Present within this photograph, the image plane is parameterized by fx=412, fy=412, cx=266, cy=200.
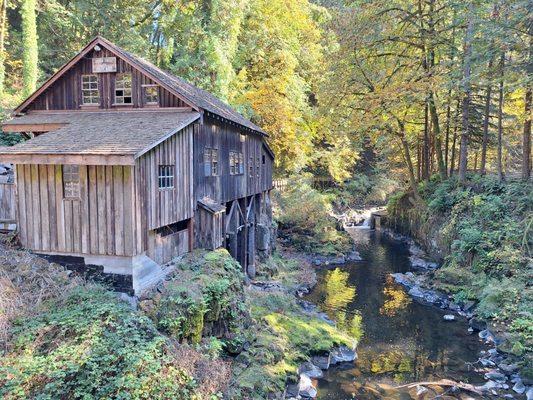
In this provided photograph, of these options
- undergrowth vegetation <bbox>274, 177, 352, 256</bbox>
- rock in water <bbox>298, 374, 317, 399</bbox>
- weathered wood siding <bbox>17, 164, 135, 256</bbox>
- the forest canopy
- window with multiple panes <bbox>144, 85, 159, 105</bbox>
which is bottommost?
rock in water <bbox>298, 374, 317, 399</bbox>

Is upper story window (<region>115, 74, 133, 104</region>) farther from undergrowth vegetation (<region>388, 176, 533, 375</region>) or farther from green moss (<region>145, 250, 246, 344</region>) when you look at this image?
undergrowth vegetation (<region>388, 176, 533, 375</region>)

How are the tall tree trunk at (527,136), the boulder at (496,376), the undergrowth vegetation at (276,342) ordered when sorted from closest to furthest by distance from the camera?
the undergrowth vegetation at (276,342), the boulder at (496,376), the tall tree trunk at (527,136)

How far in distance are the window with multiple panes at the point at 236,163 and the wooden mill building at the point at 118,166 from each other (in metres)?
0.30

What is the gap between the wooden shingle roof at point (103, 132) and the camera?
1009cm

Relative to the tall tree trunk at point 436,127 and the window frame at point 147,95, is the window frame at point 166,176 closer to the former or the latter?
the window frame at point 147,95

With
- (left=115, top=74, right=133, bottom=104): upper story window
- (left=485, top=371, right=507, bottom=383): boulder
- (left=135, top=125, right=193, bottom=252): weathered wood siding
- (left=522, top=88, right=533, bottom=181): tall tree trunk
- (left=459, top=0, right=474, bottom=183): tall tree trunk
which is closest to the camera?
(left=135, top=125, right=193, bottom=252): weathered wood siding

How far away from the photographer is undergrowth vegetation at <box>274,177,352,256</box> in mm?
27531

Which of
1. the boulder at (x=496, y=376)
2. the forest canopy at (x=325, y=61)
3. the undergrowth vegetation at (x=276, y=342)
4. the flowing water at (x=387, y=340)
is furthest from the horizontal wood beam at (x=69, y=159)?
the forest canopy at (x=325, y=61)

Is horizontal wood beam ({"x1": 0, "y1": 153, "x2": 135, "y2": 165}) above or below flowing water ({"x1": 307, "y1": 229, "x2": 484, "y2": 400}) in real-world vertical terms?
above

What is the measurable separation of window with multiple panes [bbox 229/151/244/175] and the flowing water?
677cm

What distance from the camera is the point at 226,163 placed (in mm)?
16844

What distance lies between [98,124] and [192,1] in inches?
686

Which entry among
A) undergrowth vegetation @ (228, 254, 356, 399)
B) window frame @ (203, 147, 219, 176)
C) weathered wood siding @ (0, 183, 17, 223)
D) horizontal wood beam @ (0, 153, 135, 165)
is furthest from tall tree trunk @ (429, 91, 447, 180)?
weathered wood siding @ (0, 183, 17, 223)

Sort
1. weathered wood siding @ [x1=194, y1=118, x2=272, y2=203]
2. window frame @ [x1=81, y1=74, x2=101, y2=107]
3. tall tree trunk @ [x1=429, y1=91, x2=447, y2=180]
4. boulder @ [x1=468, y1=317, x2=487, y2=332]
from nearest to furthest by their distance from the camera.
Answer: window frame @ [x1=81, y1=74, x2=101, y2=107] < weathered wood siding @ [x1=194, y1=118, x2=272, y2=203] < boulder @ [x1=468, y1=317, x2=487, y2=332] < tall tree trunk @ [x1=429, y1=91, x2=447, y2=180]
